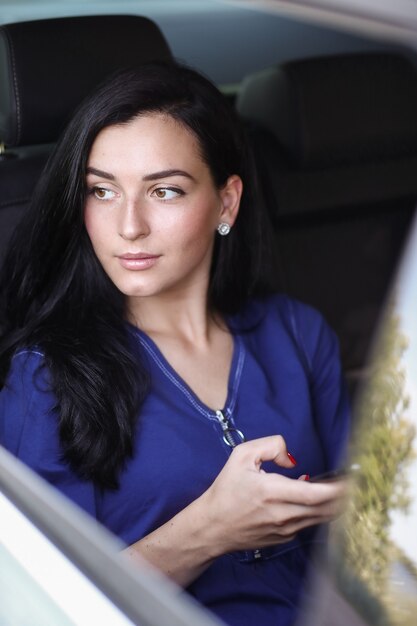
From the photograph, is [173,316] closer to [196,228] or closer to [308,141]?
[196,228]

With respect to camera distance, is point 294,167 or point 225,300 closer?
point 225,300

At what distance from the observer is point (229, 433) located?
5.71 feet

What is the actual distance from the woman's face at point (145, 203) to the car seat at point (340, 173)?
0.54 m

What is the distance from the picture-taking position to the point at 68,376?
1668 mm

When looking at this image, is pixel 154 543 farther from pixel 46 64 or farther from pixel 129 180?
pixel 46 64

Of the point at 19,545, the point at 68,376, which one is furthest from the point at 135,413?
the point at 19,545

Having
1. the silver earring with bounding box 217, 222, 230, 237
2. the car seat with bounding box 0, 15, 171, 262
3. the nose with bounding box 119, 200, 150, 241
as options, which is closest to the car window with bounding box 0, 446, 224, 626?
the nose with bounding box 119, 200, 150, 241

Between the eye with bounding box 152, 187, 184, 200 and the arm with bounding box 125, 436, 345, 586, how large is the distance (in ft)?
1.48

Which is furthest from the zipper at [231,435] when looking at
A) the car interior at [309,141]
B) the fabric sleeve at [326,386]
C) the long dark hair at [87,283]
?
the car interior at [309,141]

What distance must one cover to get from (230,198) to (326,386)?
38 centimetres

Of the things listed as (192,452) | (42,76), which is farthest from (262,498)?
(42,76)

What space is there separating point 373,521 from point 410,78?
6.32 ft

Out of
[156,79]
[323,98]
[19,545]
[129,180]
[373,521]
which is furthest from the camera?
[323,98]

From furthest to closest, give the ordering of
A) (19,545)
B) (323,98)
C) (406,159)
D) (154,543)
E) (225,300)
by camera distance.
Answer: (406,159)
(323,98)
(225,300)
(154,543)
(19,545)
